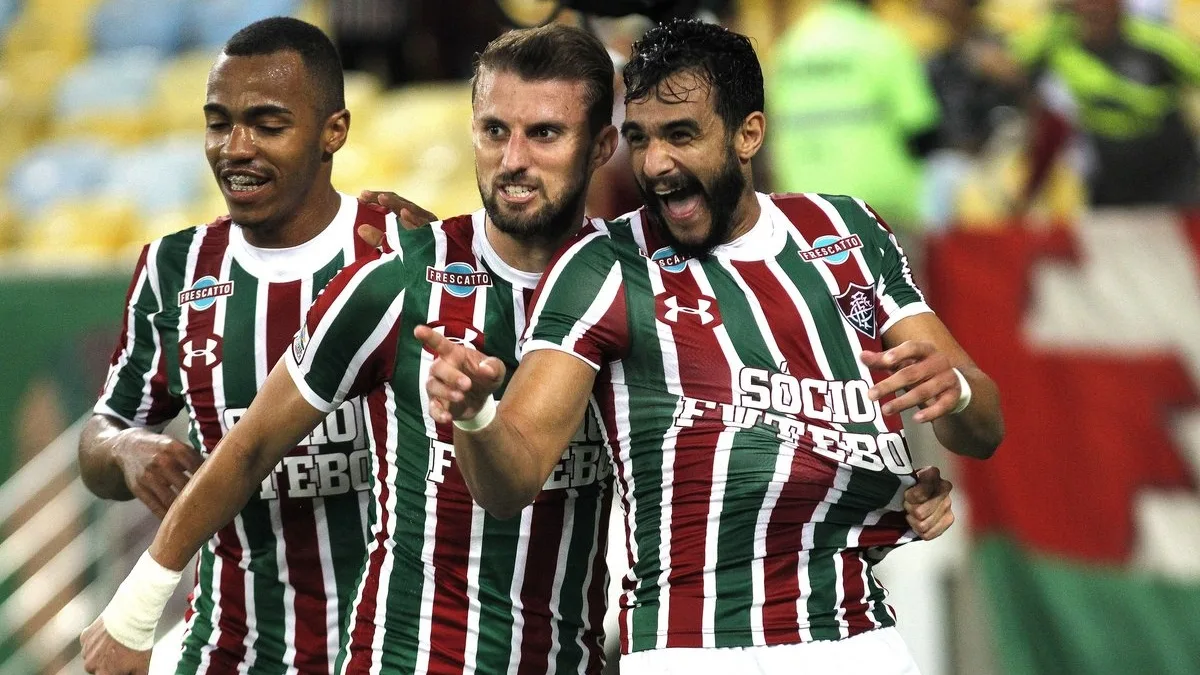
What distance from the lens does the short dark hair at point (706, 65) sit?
11.0 ft

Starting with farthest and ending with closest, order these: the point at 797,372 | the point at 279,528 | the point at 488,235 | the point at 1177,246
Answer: the point at 1177,246 < the point at 279,528 < the point at 488,235 < the point at 797,372

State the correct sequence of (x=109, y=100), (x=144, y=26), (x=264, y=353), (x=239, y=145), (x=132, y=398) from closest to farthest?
1. (x=239, y=145)
2. (x=264, y=353)
3. (x=132, y=398)
4. (x=109, y=100)
5. (x=144, y=26)

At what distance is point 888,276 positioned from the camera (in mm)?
3512

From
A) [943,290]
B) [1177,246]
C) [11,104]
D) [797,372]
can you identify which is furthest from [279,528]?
[11,104]

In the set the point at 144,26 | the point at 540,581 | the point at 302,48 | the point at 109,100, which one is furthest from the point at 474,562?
Answer: the point at 144,26

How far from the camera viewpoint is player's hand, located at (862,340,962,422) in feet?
9.84

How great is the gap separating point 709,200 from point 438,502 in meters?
0.86

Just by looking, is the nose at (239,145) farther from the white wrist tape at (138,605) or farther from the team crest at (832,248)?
the team crest at (832,248)

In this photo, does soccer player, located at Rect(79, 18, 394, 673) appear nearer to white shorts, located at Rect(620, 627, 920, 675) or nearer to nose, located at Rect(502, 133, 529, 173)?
nose, located at Rect(502, 133, 529, 173)

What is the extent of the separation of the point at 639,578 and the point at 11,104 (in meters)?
9.10

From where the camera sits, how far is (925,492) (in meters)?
3.34

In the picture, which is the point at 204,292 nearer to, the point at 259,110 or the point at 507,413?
the point at 259,110

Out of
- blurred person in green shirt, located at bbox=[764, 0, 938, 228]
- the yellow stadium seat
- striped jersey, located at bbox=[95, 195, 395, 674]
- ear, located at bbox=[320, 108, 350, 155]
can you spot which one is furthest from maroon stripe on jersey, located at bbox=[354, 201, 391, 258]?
the yellow stadium seat

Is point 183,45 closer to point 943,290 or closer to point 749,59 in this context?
point 943,290
